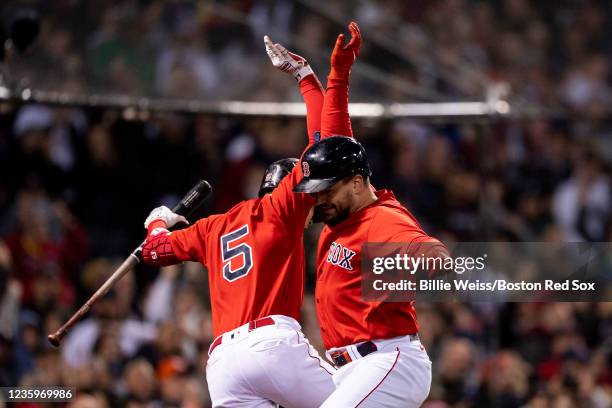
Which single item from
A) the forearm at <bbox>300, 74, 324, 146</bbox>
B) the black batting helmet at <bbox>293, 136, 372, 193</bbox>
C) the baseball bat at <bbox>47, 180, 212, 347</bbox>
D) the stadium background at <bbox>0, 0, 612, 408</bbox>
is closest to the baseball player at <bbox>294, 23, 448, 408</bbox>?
the black batting helmet at <bbox>293, 136, 372, 193</bbox>

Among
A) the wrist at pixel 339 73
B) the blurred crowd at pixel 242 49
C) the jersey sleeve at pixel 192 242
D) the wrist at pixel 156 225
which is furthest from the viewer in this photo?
the blurred crowd at pixel 242 49

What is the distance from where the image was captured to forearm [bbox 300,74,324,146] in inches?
197

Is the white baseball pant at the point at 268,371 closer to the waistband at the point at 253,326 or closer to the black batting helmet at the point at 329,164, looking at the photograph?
the waistband at the point at 253,326

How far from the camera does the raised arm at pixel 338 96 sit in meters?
4.73

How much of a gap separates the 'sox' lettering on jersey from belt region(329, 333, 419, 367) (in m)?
0.32

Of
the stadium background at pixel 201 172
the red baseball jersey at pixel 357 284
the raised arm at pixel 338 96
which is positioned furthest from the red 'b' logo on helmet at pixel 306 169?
the stadium background at pixel 201 172

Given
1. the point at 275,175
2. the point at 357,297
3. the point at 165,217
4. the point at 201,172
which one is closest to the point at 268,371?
the point at 357,297

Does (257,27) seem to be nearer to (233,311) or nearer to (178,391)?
(178,391)

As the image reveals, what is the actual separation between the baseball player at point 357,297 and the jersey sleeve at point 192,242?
1.70 ft

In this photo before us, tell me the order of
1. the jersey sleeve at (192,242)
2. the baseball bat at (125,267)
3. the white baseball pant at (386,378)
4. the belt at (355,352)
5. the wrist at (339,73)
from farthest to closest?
the baseball bat at (125,267), the wrist at (339,73), the jersey sleeve at (192,242), the belt at (355,352), the white baseball pant at (386,378)

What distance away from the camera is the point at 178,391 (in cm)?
757

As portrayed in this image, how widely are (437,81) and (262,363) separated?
450cm

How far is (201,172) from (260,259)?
14.3 feet

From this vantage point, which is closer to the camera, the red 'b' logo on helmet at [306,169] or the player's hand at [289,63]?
the red 'b' logo on helmet at [306,169]
